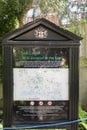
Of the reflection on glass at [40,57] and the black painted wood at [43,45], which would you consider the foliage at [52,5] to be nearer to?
the black painted wood at [43,45]

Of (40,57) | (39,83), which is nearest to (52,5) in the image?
(40,57)

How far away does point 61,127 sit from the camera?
18.5 feet

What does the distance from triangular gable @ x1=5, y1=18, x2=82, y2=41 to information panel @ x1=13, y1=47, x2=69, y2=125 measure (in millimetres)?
184

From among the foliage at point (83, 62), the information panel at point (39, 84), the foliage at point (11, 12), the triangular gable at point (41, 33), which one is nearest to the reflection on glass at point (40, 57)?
the information panel at point (39, 84)

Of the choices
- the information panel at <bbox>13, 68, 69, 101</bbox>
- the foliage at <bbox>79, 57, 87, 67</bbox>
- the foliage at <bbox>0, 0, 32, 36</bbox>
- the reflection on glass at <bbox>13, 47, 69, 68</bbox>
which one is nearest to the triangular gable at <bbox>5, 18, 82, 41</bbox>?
the reflection on glass at <bbox>13, 47, 69, 68</bbox>

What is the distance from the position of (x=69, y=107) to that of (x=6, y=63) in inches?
46.8

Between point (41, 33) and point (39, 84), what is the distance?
79 cm

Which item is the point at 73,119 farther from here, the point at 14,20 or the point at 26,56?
the point at 14,20

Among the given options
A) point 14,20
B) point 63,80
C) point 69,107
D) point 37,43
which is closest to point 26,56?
point 37,43

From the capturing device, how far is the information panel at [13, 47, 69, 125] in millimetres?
5680

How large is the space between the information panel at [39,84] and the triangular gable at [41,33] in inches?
7.2

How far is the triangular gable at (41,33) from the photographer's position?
5.72 metres

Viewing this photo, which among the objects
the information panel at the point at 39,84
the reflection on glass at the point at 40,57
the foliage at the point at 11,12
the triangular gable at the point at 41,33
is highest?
the foliage at the point at 11,12

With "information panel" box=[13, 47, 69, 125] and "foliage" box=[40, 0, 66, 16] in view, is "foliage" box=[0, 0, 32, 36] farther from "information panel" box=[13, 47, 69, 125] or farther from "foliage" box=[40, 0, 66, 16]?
"information panel" box=[13, 47, 69, 125]
